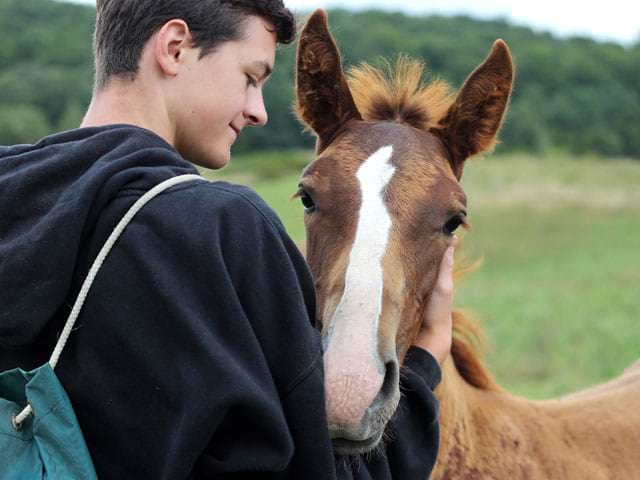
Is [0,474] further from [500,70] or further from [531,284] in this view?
[531,284]

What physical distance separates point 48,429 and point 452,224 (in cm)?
163

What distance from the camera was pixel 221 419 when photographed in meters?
1.73

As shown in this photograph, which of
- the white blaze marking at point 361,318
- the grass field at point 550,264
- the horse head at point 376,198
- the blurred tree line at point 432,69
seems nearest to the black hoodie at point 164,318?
the white blaze marking at point 361,318

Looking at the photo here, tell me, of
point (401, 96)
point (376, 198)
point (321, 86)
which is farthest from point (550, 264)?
point (376, 198)

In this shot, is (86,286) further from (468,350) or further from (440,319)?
(468,350)

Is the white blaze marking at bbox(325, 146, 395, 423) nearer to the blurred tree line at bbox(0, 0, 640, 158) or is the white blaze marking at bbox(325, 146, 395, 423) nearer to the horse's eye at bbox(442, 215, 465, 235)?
the horse's eye at bbox(442, 215, 465, 235)

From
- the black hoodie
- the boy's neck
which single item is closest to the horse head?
the black hoodie

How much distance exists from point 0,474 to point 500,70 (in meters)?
2.35

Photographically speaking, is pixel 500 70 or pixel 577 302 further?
pixel 577 302

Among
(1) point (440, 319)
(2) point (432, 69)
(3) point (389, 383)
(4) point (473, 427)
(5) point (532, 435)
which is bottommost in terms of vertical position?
(2) point (432, 69)

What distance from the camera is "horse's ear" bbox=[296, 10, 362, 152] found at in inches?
123

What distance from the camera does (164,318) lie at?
1775mm

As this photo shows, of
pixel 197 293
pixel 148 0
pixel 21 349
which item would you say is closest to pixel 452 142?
pixel 148 0

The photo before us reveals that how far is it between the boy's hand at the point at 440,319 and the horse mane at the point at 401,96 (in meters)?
0.67
